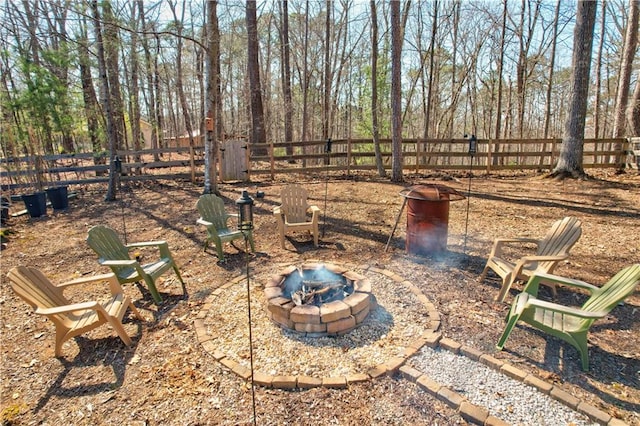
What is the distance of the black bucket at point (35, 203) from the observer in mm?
6621

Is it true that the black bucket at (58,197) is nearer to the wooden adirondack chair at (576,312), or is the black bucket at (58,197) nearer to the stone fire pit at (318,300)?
the stone fire pit at (318,300)

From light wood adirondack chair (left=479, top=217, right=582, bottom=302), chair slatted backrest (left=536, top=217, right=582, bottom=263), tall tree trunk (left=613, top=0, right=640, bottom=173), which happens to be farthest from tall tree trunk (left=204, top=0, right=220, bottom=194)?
tall tree trunk (left=613, top=0, right=640, bottom=173)

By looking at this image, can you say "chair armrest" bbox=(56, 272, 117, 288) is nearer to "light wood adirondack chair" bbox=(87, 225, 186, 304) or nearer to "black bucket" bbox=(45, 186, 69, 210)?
"light wood adirondack chair" bbox=(87, 225, 186, 304)

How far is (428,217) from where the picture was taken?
4105mm

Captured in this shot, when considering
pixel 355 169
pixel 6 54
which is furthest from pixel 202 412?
pixel 6 54

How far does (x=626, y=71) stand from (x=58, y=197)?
52.7 ft

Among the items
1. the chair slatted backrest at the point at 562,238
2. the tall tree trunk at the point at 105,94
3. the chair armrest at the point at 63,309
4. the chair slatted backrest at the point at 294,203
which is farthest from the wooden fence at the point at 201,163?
the chair armrest at the point at 63,309

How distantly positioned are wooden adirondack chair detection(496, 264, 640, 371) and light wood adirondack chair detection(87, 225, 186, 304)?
3137 mm

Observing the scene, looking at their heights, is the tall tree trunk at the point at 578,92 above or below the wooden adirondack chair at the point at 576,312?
above

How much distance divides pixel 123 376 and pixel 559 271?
14.5 feet

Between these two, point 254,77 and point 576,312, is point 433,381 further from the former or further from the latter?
point 254,77

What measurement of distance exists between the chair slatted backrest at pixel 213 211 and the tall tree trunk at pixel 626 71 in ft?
→ 38.2

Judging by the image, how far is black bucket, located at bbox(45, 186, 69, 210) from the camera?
23.6 ft

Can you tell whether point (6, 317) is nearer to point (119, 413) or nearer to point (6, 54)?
point (119, 413)
